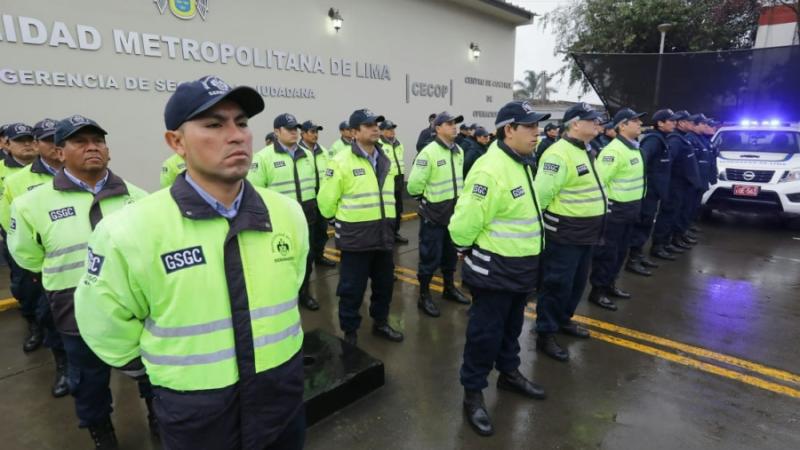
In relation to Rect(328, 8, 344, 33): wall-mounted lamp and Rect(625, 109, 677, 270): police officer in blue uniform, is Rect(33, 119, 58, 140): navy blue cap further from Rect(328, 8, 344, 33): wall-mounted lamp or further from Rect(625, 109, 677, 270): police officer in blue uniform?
Rect(328, 8, 344, 33): wall-mounted lamp

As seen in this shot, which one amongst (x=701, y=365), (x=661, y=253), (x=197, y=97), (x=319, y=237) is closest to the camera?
(x=197, y=97)

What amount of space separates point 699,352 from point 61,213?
4906 mm

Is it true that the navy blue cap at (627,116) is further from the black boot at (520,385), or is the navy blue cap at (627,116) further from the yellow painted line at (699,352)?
the black boot at (520,385)

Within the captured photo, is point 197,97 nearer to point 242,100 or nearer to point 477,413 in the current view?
point 242,100

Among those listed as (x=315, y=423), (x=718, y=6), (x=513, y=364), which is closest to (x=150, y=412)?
(x=315, y=423)

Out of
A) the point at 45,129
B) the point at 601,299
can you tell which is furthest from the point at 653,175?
the point at 45,129

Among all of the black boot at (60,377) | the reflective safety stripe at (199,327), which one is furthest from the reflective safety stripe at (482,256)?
the black boot at (60,377)

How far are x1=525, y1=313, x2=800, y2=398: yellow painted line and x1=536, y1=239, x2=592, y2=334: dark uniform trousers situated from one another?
0.68 meters

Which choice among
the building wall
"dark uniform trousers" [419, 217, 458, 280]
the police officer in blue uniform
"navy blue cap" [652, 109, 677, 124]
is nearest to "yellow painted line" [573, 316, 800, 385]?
"dark uniform trousers" [419, 217, 458, 280]

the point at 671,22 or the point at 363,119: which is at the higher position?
the point at 671,22

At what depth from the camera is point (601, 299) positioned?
4855 mm

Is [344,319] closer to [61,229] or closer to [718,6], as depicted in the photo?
[61,229]

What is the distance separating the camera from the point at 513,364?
3.22 metres

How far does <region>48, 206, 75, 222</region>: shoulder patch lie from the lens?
2.50 meters
